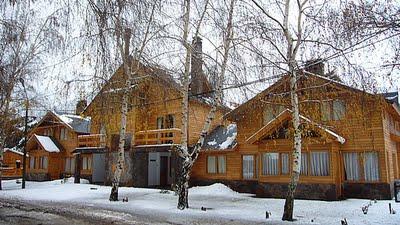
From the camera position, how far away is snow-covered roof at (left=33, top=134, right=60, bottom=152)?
36.3 meters

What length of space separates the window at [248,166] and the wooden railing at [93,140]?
11522 mm

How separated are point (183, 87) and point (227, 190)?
32.0 feet

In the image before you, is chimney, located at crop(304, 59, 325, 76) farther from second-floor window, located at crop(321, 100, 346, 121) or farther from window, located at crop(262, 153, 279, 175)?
window, located at crop(262, 153, 279, 175)

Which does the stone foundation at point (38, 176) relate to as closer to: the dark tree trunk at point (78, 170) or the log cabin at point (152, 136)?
the dark tree trunk at point (78, 170)

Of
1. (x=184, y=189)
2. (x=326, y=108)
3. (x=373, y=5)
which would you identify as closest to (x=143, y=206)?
(x=184, y=189)

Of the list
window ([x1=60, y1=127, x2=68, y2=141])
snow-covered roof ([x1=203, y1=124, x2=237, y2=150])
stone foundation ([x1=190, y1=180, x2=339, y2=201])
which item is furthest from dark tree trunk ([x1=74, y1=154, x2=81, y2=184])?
stone foundation ([x1=190, y1=180, x2=339, y2=201])

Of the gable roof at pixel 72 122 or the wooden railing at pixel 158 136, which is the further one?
the gable roof at pixel 72 122

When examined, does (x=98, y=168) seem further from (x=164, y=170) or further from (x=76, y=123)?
(x=76, y=123)

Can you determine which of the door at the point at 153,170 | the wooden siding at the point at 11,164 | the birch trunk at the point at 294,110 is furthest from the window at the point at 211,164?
the wooden siding at the point at 11,164

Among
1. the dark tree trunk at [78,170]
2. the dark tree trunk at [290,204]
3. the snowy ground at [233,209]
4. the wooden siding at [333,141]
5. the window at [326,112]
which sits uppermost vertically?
the window at [326,112]

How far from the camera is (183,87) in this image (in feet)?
55.4

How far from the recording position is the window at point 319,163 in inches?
Result: 786

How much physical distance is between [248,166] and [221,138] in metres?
3.09

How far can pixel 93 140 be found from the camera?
31.1m
